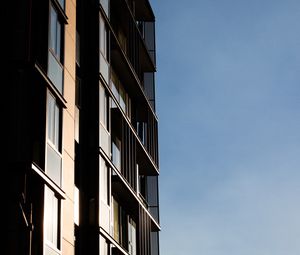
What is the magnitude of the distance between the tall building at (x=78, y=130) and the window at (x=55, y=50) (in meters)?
0.03

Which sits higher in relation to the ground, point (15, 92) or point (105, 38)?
point (105, 38)

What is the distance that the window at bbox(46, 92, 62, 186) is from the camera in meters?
23.8

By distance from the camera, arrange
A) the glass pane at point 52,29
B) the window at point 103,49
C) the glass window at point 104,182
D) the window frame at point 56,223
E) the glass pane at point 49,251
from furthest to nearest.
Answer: the window at point 103,49, the glass window at point 104,182, the glass pane at point 52,29, the window frame at point 56,223, the glass pane at point 49,251

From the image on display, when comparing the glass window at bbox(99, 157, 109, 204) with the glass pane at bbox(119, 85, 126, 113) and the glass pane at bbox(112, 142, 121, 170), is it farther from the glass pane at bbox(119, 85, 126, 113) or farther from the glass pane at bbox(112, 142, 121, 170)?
the glass pane at bbox(119, 85, 126, 113)

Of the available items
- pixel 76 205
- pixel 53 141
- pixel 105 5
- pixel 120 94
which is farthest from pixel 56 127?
pixel 120 94

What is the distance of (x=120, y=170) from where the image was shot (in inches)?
1378

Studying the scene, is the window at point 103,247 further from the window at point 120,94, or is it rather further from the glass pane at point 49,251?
the window at point 120,94

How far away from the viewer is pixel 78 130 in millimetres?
30312

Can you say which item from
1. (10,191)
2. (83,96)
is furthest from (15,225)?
(83,96)

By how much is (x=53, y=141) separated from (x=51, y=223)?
2380 mm

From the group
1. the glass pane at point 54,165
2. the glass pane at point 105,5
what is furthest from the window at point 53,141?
the glass pane at point 105,5

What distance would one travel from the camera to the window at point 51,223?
22933 mm

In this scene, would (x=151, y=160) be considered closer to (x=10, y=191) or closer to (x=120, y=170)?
(x=120, y=170)

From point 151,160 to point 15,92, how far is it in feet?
60.8
